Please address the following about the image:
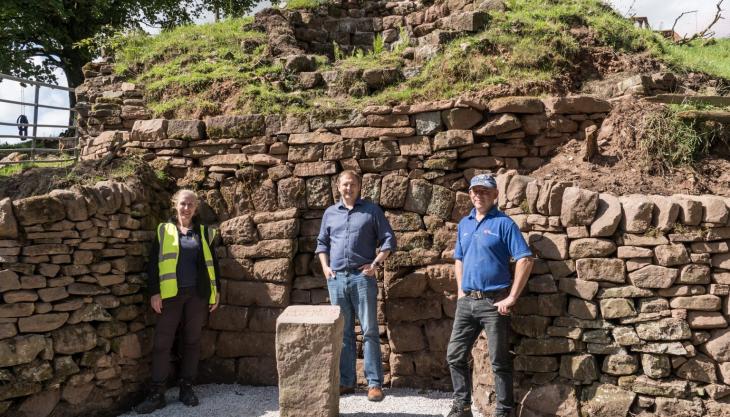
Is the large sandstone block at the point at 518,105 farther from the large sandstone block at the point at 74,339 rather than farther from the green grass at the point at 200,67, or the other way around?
the large sandstone block at the point at 74,339

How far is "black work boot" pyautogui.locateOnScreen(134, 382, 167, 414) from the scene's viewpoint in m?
5.14

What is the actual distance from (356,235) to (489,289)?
1.33m

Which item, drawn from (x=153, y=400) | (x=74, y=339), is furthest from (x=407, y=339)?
(x=74, y=339)

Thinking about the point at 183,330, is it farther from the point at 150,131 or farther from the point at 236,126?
the point at 150,131

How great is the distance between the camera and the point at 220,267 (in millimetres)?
5949

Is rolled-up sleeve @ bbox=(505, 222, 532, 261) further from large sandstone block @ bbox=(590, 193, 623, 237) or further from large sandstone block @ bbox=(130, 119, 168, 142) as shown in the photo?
large sandstone block @ bbox=(130, 119, 168, 142)

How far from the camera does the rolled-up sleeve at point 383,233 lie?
16.2 ft

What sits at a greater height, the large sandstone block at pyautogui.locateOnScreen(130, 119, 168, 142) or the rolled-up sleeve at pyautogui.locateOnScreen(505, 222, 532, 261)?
the large sandstone block at pyautogui.locateOnScreen(130, 119, 168, 142)

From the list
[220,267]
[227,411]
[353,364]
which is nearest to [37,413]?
[227,411]

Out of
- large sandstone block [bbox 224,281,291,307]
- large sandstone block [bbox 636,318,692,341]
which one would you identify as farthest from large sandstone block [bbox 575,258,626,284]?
large sandstone block [bbox 224,281,291,307]

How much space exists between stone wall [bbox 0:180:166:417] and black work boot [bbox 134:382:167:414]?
1.07 ft

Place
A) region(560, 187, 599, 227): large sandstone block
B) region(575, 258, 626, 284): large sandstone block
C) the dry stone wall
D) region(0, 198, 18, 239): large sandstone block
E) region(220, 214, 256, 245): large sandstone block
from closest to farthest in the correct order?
1. the dry stone wall
2. region(575, 258, 626, 284): large sandstone block
3. region(560, 187, 599, 227): large sandstone block
4. region(0, 198, 18, 239): large sandstone block
5. region(220, 214, 256, 245): large sandstone block

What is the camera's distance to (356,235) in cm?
498

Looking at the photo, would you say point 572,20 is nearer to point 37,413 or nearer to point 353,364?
point 353,364
